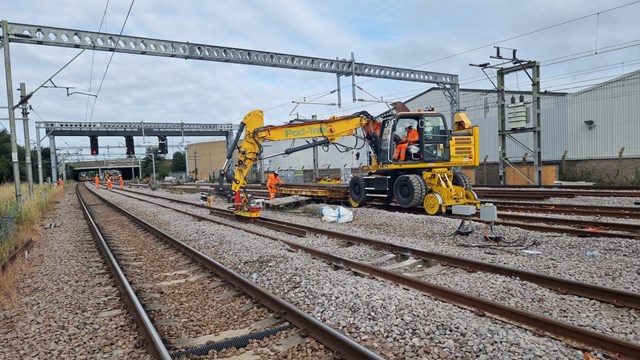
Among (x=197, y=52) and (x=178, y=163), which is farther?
(x=178, y=163)

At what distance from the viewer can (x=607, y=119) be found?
90.6 feet

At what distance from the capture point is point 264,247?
978 cm

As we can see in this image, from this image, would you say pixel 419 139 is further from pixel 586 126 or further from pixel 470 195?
pixel 586 126

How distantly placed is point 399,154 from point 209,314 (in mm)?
10628

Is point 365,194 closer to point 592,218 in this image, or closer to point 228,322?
point 592,218

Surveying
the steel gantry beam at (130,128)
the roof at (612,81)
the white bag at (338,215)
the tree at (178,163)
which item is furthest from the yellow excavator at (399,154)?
the tree at (178,163)

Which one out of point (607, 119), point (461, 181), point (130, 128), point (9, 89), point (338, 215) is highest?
point (130, 128)

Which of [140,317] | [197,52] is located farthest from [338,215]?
[197,52]

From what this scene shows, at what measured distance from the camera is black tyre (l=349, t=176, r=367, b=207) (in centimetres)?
1716

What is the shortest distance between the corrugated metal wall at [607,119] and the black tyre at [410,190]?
18080 mm

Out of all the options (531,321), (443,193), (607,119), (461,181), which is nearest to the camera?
(531,321)

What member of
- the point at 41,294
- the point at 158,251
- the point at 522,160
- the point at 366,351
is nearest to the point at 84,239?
the point at 158,251

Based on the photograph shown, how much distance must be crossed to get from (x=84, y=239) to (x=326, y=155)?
127 ft

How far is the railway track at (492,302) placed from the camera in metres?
4.23
